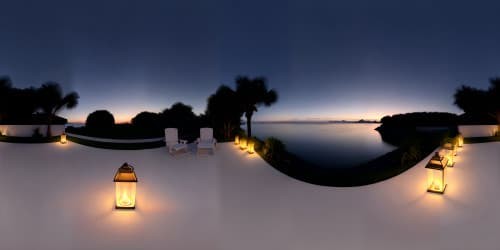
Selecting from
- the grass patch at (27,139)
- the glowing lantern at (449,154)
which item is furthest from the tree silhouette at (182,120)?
the glowing lantern at (449,154)

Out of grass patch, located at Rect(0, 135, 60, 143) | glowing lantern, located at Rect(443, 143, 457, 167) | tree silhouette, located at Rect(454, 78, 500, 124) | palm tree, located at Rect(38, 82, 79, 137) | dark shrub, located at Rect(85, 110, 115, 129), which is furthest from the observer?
palm tree, located at Rect(38, 82, 79, 137)

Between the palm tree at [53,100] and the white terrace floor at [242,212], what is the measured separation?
6405 millimetres

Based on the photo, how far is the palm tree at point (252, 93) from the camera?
41.4 ft

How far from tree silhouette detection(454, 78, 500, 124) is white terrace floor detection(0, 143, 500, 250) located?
15.2 feet

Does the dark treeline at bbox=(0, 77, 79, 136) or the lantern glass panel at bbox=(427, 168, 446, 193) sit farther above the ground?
the dark treeline at bbox=(0, 77, 79, 136)

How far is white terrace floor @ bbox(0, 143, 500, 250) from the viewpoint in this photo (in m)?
2.98

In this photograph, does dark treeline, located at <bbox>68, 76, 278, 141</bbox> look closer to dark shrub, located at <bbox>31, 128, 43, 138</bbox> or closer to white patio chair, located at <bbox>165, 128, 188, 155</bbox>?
white patio chair, located at <bbox>165, 128, 188, 155</bbox>

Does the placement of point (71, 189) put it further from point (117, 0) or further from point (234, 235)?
point (117, 0)

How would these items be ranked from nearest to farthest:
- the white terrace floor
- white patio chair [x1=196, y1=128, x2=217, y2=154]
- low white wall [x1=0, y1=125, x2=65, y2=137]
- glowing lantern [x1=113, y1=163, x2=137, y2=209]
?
the white terrace floor → glowing lantern [x1=113, y1=163, x2=137, y2=209] → white patio chair [x1=196, y1=128, x2=217, y2=154] → low white wall [x1=0, y1=125, x2=65, y2=137]

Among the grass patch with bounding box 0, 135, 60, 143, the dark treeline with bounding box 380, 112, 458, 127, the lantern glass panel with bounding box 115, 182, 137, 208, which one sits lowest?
the lantern glass panel with bounding box 115, 182, 137, 208

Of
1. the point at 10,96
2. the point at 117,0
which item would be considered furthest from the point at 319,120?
the point at 10,96

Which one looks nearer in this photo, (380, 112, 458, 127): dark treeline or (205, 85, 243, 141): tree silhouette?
(380, 112, 458, 127): dark treeline

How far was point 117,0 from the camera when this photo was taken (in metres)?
8.91

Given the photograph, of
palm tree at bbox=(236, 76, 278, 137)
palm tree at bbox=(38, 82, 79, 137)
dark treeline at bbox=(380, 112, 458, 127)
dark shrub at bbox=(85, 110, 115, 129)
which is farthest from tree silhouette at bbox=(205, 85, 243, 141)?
dark treeline at bbox=(380, 112, 458, 127)
